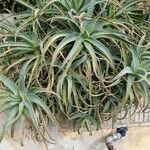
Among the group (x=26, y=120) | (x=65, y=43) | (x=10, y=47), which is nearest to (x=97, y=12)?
(x=65, y=43)

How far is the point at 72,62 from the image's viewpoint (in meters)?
2.14

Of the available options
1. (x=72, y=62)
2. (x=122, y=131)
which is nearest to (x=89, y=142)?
(x=122, y=131)

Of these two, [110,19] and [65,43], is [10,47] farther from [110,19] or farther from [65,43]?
[110,19]

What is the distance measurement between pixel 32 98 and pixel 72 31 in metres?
0.38

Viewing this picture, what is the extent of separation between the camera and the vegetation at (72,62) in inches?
82.0

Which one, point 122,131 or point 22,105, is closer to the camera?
point 22,105

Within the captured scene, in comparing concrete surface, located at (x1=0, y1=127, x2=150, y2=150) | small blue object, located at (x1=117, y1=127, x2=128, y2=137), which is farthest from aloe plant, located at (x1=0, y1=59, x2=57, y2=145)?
small blue object, located at (x1=117, y1=127, x2=128, y2=137)

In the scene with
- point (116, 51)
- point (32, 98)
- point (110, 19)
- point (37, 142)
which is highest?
point (110, 19)

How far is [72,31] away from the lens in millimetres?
2174

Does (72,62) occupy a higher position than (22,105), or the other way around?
(72,62)

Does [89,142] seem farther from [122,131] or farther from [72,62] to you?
[72,62]

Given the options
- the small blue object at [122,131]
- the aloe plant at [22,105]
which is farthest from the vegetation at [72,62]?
the small blue object at [122,131]

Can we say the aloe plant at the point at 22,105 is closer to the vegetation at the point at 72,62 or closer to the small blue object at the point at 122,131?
the vegetation at the point at 72,62

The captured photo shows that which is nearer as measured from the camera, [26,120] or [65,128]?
[26,120]
